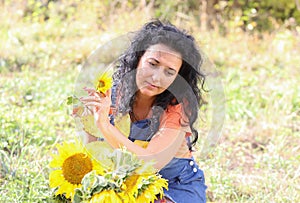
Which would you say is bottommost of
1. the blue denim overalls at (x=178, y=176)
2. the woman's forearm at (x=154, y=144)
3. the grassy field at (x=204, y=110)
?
the grassy field at (x=204, y=110)

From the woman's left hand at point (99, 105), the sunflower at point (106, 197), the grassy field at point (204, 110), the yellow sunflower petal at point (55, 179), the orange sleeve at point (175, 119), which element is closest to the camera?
the sunflower at point (106, 197)

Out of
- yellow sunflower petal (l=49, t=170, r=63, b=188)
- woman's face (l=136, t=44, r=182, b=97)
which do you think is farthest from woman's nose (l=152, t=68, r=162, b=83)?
yellow sunflower petal (l=49, t=170, r=63, b=188)

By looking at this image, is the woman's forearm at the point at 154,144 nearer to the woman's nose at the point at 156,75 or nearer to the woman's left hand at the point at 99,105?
the woman's left hand at the point at 99,105

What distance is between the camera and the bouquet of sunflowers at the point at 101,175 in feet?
5.94

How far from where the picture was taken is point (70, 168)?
79.7 inches

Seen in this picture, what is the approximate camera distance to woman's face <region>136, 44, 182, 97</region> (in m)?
2.06

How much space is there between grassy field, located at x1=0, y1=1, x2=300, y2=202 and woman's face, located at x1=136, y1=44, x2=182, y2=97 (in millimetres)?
488

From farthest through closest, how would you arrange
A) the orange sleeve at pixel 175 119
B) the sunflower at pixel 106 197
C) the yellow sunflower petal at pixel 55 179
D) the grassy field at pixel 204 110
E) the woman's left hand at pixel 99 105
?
the grassy field at pixel 204 110
the orange sleeve at pixel 175 119
the yellow sunflower petal at pixel 55 179
the woman's left hand at pixel 99 105
the sunflower at pixel 106 197

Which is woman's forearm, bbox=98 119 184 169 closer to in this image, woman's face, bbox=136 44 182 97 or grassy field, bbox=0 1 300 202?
woman's face, bbox=136 44 182 97

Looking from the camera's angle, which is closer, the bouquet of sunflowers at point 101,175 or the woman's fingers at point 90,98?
the bouquet of sunflowers at point 101,175

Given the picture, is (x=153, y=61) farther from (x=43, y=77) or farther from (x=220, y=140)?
(x=43, y=77)

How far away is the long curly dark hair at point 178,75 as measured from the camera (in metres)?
2.18

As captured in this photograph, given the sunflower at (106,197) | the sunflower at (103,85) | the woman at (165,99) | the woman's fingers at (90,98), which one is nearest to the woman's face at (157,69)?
the woman at (165,99)

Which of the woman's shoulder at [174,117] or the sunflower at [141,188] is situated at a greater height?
the woman's shoulder at [174,117]
